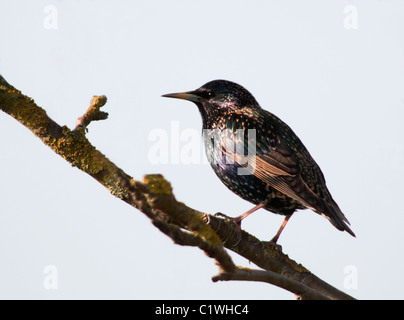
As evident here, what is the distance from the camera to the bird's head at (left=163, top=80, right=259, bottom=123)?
223 inches

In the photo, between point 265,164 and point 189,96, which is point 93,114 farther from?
point 189,96

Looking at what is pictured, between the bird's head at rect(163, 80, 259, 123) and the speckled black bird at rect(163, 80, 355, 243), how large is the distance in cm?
4

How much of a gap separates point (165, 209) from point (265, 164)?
253 cm

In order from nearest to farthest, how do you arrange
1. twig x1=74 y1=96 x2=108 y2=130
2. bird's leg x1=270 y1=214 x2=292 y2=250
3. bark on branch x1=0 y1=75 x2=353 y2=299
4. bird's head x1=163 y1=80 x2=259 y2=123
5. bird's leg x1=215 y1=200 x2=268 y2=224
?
bark on branch x1=0 y1=75 x2=353 y2=299, twig x1=74 y1=96 x2=108 y2=130, bird's leg x1=215 y1=200 x2=268 y2=224, bird's leg x1=270 y1=214 x2=292 y2=250, bird's head x1=163 y1=80 x2=259 y2=123

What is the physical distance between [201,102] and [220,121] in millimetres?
341

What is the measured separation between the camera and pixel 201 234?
106 inches

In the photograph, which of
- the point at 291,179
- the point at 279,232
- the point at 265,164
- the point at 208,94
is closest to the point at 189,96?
the point at 208,94

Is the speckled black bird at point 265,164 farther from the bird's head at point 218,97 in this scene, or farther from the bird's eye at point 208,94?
the bird's eye at point 208,94

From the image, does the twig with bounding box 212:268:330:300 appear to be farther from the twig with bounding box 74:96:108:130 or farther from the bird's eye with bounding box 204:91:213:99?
the bird's eye with bounding box 204:91:213:99

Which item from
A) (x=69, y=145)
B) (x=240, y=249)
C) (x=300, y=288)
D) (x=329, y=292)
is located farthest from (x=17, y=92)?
(x=329, y=292)

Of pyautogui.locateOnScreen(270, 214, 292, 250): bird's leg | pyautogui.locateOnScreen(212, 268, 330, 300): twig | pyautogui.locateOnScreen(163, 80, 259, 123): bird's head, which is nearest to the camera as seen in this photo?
pyautogui.locateOnScreen(212, 268, 330, 300): twig

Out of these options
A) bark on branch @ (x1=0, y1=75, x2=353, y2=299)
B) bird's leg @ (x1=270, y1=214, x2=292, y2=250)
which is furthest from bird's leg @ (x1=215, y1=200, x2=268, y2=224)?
bark on branch @ (x1=0, y1=75, x2=353, y2=299)

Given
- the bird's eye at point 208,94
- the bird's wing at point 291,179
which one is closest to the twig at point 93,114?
the bird's wing at point 291,179

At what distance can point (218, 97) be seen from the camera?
18.7 feet
